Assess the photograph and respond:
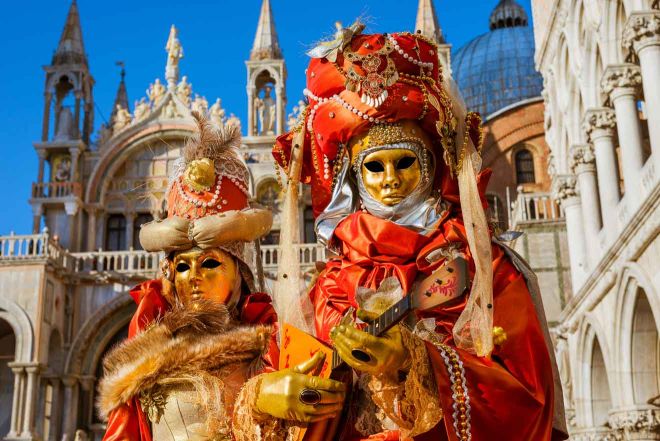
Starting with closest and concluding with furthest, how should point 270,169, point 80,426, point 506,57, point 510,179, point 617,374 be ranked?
point 617,374 → point 80,426 → point 270,169 → point 510,179 → point 506,57

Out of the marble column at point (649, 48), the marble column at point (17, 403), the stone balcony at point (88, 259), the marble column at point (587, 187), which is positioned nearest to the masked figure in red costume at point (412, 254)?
the marble column at point (649, 48)

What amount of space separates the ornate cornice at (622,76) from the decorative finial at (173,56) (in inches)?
558

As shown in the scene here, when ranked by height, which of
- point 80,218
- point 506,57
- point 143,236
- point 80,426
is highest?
point 506,57

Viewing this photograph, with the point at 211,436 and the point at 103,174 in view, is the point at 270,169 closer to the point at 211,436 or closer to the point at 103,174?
the point at 103,174

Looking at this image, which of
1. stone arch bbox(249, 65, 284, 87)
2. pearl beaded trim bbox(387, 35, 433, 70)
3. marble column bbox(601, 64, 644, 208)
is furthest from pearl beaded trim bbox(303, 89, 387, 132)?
stone arch bbox(249, 65, 284, 87)

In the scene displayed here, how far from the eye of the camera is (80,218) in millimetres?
21719

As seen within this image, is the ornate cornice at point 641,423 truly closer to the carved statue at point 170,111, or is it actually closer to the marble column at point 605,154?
the marble column at point 605,154

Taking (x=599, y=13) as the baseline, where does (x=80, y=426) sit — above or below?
below

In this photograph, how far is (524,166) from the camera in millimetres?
23859

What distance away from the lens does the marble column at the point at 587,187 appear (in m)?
12.5

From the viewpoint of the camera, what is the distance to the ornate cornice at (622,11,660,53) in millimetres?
9156

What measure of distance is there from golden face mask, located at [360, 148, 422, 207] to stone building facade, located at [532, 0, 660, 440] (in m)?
6.34

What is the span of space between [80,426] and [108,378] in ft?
56.5

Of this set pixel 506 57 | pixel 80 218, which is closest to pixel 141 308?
pixel 80 218
